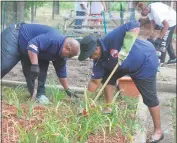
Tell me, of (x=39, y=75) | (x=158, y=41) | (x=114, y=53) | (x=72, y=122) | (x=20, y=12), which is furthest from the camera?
(x=20, y=12)

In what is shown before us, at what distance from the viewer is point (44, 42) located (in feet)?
16.4

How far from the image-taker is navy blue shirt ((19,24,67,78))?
5.00 metres

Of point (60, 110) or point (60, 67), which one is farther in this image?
point (60, 67)

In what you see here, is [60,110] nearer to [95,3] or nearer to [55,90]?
[55,90]

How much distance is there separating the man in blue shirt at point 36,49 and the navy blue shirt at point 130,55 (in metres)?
0.41

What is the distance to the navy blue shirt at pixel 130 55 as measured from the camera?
461 cm

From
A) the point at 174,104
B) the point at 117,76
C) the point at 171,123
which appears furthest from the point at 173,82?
the point at 117,76

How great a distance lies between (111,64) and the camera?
15.7 feet

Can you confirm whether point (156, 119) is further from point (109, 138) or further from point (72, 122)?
point (72, 122)

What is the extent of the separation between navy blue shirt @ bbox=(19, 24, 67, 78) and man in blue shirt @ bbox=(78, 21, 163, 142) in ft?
1.87

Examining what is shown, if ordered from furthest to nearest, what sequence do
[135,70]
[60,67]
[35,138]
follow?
[60,67]
[135,70]
[35,138]

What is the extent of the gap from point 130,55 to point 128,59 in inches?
2.1

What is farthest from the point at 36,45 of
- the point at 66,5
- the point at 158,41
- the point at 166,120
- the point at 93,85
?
the point at 66,5

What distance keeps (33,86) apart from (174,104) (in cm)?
234
